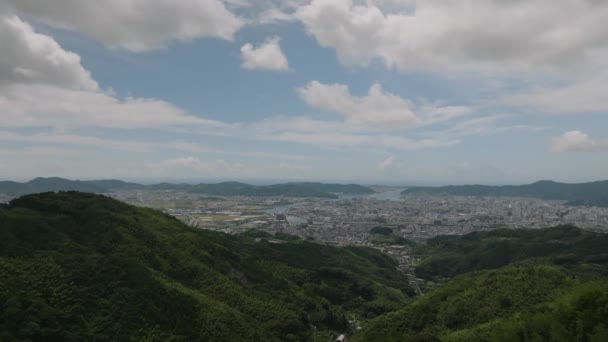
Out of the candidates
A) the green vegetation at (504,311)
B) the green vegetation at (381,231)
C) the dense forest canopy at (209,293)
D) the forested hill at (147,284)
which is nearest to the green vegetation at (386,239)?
the green vegetation at (381,231)

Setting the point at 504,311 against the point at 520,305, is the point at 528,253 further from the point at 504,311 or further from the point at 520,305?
the point at 504,311

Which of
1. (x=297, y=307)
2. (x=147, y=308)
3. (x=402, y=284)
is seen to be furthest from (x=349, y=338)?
(x=402, y=284)

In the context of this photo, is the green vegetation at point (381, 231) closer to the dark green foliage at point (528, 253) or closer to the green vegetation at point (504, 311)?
the dark green foliage at point (528, 253)

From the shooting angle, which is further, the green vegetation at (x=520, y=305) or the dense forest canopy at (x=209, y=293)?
the dense forest canopy at (x=209, y=293)

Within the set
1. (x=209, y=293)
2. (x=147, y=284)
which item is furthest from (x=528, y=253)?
(x=147, y=284)

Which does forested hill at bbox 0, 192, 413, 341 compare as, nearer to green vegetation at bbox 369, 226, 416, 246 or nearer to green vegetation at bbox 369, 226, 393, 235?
green vegetation at bbox 369, 226, 416, 246

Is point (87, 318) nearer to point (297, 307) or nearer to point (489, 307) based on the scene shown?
point (297, 307)

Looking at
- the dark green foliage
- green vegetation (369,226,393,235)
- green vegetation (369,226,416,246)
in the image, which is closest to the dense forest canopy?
the dark green foliage
